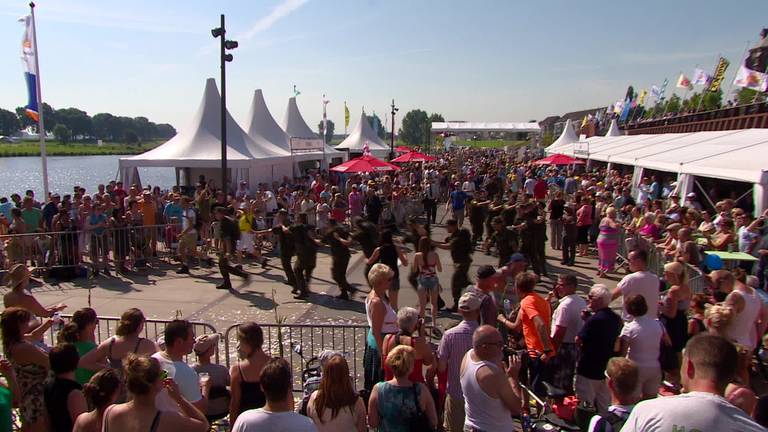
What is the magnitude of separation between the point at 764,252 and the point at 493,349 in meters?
6.96

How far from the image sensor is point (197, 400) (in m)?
3.77

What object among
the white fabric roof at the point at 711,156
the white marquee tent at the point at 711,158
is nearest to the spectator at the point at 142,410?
the white marquee tent at the point at 711,158

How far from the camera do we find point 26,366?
3.95 m

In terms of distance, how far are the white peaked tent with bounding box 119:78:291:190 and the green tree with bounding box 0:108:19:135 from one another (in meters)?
123

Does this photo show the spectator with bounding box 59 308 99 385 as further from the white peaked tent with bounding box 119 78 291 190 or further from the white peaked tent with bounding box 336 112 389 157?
the white peaked tent with bounding box 336 112 389 157

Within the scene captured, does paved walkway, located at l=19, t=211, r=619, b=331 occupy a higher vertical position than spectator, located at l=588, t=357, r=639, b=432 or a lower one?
lower

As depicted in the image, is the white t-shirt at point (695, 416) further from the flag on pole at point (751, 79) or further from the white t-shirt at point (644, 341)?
the flag on pole at point (751, 79)

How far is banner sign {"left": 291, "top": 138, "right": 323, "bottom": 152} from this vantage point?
24.1 metres

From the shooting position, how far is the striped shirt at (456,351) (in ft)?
14.0

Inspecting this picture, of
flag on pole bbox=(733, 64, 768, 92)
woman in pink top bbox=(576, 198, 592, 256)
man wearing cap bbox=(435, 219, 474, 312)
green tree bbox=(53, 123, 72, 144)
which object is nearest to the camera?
man wearing cap bbox=(435, 219, 474, 312)

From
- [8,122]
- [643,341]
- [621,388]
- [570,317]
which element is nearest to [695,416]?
[621,388]

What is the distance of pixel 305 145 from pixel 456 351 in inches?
862

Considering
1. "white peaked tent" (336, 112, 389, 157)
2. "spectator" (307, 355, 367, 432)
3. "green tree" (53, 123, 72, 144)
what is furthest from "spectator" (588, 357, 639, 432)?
"green tree" (53, 123, 72, 144)

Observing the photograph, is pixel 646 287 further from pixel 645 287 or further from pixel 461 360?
pixel 461 360
